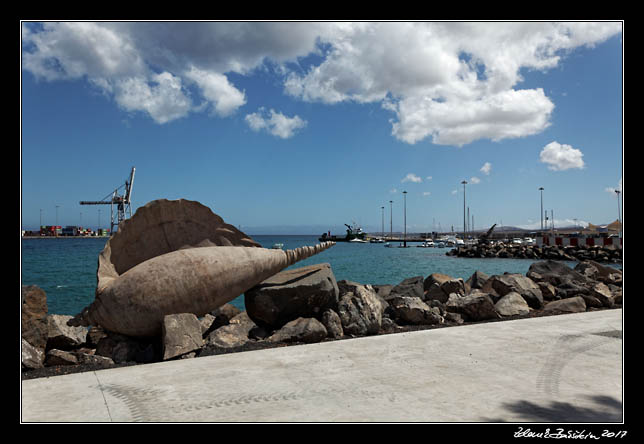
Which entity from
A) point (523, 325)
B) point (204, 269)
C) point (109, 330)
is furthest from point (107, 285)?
point (523, 325)

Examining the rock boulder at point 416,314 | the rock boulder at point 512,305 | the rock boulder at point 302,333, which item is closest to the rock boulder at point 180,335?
the rock boulder at point 302,333

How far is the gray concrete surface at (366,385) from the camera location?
3.33 meters

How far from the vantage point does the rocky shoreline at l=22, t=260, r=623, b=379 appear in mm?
5465

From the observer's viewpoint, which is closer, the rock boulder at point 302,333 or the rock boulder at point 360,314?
the rock boulder at point 302,333

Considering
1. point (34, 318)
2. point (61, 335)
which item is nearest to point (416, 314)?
point (61, 335)

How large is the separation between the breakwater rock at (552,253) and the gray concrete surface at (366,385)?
39432 millimetres

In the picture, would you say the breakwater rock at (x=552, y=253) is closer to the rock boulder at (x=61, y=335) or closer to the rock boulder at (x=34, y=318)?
the rock boulder at (x=61, y=335)

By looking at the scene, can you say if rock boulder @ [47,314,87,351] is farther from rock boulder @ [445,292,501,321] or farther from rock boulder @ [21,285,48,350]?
rock boulder @ [445,292,501,321]

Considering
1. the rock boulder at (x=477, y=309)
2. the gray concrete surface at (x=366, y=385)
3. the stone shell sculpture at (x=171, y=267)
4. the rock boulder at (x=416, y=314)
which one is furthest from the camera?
the rock boulder at (x=477, y=309)

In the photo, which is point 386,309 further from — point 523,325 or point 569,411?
point 569,411

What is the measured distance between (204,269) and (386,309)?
3.57m

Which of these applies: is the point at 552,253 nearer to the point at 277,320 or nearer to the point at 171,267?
the point at 277,320

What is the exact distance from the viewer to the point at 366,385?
13.1ft

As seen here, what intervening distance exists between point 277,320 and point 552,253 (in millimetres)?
43330
